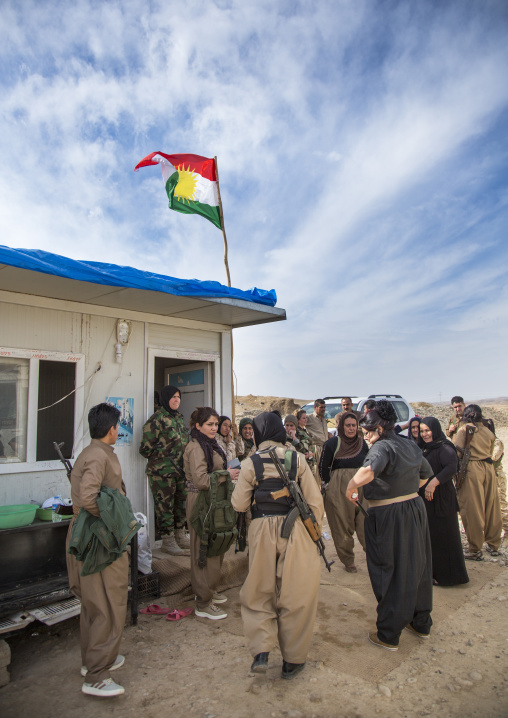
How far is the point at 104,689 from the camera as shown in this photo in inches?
123

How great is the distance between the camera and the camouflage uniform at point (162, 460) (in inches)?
226

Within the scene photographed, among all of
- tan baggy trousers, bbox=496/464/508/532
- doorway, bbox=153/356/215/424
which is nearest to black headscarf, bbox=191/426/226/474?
doorway, bbox=153/356/215/424

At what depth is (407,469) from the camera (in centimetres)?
382

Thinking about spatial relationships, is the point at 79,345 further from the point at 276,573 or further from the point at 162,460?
the point at 276,573

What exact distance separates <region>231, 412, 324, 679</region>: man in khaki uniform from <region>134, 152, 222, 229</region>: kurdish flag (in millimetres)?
4907

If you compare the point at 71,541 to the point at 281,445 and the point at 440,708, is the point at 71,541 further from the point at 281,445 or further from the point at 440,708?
the point at 440,708

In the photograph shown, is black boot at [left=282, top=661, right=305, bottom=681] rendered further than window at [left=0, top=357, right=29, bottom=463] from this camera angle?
No

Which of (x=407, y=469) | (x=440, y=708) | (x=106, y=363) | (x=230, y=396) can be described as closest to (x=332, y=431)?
(x=230, y=396)

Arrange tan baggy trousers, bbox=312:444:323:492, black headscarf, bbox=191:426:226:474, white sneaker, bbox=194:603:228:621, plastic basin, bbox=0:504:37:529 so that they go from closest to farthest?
plastic basin, bbox=0:504:37:529, white sneaker, bbox=194:603:228:621, black headscarf, bbox=191:426:226:474, tan baggy trousers, bbox=312:444:323:492

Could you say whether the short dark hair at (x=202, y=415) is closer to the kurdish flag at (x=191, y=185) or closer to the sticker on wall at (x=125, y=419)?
the sticker on wall at (x=125, y=419)

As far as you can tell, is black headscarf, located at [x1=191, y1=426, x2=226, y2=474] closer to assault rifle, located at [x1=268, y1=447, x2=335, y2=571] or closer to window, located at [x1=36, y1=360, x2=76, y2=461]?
assault rifle, located at [x1=268, y1=447, x2=335, y2=571]

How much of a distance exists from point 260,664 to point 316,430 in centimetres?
535

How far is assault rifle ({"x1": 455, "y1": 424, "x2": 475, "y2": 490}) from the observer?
19.9 ft

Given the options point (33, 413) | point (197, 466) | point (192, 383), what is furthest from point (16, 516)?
point (192, 383)
